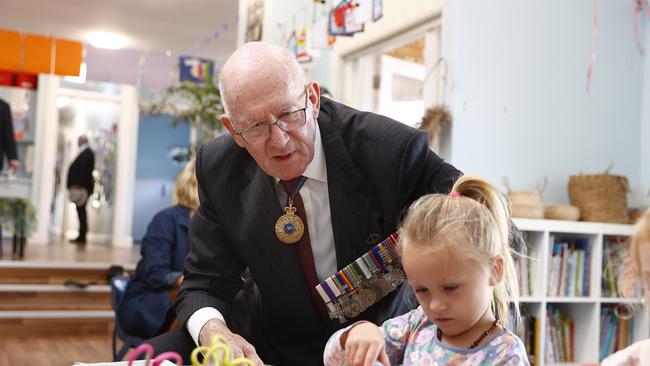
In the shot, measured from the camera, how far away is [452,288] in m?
1.14

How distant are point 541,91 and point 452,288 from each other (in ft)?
9.67

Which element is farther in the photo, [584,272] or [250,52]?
[584,272]

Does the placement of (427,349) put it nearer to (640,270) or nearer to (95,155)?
(640,270)

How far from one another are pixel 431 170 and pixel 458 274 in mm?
458

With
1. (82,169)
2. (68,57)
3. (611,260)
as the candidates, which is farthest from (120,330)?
(82,169)

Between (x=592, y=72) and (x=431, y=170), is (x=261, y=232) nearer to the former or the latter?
(x=431, y=170)

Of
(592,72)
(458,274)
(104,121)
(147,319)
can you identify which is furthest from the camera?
(104,121)

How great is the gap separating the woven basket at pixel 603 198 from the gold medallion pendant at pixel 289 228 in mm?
2497

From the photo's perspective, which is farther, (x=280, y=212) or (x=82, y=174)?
(x=82, y=174)

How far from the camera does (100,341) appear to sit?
518cm

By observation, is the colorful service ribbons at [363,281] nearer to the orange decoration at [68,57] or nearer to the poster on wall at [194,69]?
the poster on wall at [194,69]

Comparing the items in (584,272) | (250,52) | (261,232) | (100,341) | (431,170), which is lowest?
(100,341)

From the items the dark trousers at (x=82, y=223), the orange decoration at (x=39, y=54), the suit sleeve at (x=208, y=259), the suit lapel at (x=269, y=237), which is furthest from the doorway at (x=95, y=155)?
the suit lapel at (x=269, y=237)

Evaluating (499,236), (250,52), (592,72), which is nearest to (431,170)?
(499,236)
